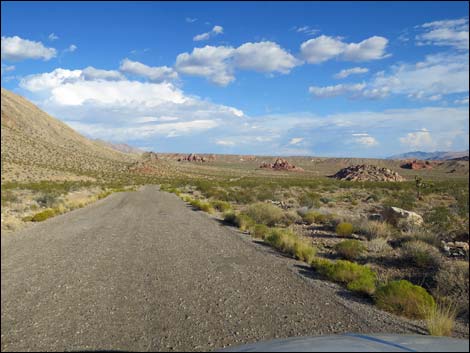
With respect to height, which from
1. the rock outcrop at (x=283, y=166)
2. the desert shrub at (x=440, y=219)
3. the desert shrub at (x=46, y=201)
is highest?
the rock outcrop at (x=283, y=166)

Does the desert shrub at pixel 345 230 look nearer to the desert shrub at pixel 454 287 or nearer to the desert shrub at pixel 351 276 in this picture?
the desert shrub at pixel 351 276

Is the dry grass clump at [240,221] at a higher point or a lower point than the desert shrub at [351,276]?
lower

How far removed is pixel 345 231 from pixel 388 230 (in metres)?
1.95

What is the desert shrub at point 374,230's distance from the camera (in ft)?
54.6

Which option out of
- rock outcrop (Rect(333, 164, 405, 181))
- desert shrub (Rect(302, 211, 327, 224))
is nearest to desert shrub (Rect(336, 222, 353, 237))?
desert shrub (Rect(302, 211, 327, 224))

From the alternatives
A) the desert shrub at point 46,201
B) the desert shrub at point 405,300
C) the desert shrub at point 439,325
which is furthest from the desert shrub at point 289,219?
the desert shrub at point 46,201

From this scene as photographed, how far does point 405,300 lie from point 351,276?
1906 mm

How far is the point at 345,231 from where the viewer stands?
17.4 metres

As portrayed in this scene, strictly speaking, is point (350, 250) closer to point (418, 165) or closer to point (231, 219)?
point (231, 219)

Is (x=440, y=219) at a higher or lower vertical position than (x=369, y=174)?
lower

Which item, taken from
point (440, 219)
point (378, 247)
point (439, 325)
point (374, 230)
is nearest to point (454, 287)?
point (439, 325)

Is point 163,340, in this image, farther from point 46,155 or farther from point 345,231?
point 46,155

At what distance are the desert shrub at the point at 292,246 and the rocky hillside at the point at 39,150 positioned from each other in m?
50.5

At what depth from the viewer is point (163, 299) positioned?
8047mm
